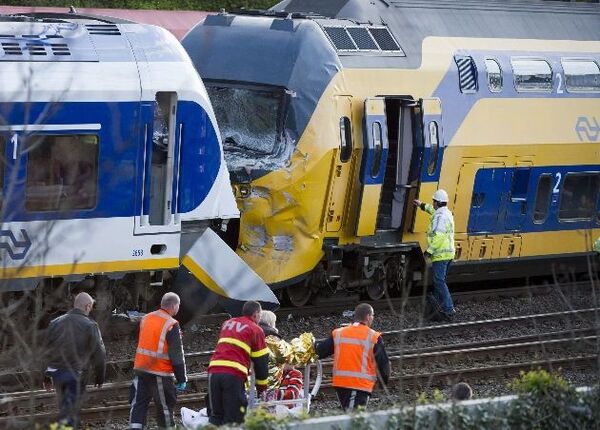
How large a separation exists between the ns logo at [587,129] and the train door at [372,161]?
3.90 metres

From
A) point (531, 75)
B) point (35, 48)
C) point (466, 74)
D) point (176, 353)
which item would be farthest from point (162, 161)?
point (531, 75)

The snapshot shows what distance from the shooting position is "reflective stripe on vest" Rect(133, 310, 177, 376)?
11.8 meters

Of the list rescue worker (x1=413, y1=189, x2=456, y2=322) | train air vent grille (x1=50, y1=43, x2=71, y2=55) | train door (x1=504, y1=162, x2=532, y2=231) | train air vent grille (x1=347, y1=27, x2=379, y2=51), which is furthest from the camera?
train door (x1=504, y1=162, x2=532, y2=231)

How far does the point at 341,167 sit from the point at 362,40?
1813 mm

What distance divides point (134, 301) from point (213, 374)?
14.7 feet

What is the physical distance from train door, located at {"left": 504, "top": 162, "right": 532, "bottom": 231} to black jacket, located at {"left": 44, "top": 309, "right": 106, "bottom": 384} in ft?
30.4

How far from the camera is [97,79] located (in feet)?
48.5

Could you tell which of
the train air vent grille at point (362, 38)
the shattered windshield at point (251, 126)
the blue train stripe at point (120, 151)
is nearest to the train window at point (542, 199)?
the train air vent grille at point (362, 38)

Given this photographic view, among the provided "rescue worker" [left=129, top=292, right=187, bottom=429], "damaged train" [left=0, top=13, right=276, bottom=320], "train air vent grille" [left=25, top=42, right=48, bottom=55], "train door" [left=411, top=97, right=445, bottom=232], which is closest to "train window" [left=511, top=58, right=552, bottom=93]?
"train door" [left=411, top=97, right=445, bottom=232]

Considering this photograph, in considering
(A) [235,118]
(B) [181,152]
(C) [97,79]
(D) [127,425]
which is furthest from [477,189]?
(D) [127,425]

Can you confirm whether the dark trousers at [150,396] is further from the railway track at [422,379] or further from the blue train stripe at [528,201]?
the blue train stripe at [528,201]

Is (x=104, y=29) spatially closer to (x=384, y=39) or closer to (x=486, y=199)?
(x=384, y=39)

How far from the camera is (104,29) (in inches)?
607

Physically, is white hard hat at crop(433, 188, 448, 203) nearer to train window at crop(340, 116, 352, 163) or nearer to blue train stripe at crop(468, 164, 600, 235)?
train window at crop(340, 116, 352, 163)
